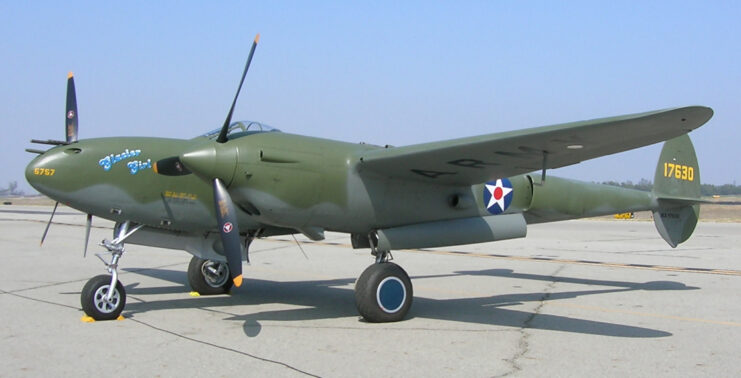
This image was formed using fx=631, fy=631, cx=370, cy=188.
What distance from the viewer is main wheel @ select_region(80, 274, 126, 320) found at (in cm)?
768

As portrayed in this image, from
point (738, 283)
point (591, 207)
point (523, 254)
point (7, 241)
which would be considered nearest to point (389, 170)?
point (591, 207)

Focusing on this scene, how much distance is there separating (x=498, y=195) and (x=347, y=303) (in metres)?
2.82

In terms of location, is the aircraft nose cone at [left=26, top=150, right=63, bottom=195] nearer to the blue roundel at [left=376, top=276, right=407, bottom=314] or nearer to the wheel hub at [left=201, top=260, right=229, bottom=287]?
the wheel hub at [left=201, top=260, right=229, bottom=287]

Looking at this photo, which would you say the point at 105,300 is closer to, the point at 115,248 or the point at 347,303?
the point at 115,248

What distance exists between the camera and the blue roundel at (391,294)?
26.0 ft

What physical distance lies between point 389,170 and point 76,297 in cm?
532

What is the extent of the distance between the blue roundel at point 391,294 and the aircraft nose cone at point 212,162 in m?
2.33

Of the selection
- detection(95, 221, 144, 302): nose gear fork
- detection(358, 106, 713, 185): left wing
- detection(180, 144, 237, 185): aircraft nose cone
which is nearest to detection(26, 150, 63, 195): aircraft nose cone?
detection(95, 221, 144, 302): nose gear fork

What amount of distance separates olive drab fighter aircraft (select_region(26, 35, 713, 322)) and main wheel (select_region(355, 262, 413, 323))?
0.01 m

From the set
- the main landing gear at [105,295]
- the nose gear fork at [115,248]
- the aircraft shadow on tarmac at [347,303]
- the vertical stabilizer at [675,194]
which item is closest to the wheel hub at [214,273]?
the aircraft shadow on tarmac at [347,303]

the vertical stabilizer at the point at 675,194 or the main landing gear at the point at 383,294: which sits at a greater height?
the vertical stabilizer at the point at 675,194

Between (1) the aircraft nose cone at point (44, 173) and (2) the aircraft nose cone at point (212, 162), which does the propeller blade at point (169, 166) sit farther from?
(1) the aircraft nose cone at point (44, 173)

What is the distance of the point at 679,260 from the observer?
1630 centimetres

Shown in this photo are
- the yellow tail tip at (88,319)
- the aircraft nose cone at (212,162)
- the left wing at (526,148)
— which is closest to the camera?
the left wing at (526,148)
